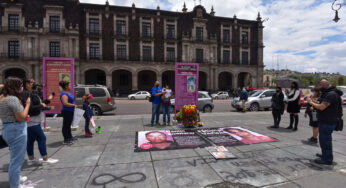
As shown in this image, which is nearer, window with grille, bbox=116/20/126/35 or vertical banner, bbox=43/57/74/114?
vertical banner, bbox=43/57/74/114

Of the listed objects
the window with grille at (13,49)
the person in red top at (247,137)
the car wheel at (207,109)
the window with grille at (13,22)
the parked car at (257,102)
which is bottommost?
the person in red top at (247,137)

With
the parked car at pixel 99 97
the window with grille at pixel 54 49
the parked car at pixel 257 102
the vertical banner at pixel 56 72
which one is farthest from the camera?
the window with grille at pixel 54 49

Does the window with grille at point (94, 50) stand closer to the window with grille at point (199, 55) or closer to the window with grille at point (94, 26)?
the window with grille at point (94, 26)

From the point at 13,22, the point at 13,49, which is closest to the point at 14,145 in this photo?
the point at 13,49

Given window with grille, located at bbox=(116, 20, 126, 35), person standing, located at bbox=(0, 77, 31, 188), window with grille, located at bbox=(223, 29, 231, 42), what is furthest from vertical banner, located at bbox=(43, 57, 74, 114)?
window with grille, located at bbox=(223, 29, 231, 42)

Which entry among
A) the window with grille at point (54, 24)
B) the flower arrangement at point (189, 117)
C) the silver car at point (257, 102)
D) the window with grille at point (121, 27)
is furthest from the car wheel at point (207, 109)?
the window with grille at point (54, 24)

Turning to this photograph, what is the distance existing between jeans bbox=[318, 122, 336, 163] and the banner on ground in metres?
1.57

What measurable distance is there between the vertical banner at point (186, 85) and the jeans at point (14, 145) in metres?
5.69

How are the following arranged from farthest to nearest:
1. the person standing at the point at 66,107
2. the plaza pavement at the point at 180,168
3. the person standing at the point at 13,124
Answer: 1. the person standing at the point at 66,107
2. the plaza pavement at the point at 180,168
3. the person standing at the point at 13,124

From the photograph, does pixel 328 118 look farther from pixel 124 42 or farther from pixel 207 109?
pixel 124 42

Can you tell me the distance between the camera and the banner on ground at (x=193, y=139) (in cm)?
477

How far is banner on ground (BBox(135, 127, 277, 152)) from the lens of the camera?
15.6ft

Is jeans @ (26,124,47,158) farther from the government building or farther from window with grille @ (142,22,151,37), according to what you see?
window with grille @ (142,22,151,37)

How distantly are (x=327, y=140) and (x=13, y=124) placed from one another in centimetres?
565
